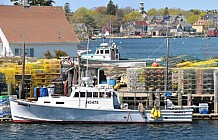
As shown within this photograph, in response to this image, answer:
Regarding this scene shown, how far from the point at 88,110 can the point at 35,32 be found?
75.8 ft

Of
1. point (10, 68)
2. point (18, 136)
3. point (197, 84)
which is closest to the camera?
point (18, 136)

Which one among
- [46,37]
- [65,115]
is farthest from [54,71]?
[46,37]

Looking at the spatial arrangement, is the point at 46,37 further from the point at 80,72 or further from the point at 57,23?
the point at 80,72

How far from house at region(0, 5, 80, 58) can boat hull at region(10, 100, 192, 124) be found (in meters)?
18.9

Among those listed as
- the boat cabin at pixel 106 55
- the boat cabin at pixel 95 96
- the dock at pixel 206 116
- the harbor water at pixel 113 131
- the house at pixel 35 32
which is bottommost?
the harbor water at pixel 113 131

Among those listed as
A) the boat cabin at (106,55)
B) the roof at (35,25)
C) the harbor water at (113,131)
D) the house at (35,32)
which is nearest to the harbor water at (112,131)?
the harbor water at (113,131)

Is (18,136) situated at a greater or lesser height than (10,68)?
lesser

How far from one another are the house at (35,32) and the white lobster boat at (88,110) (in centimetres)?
1904

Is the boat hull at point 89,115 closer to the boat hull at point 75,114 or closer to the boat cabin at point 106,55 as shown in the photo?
the boat hull at point 75,114

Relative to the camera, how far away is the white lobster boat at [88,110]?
130 ft

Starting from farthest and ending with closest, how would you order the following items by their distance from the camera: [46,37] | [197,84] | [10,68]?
[46,37], [10,68], [197,84]

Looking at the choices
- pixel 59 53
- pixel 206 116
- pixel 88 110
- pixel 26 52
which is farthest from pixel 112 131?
pixel 26 52

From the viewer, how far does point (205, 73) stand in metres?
43.1

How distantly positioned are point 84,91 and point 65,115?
181 centimetres
